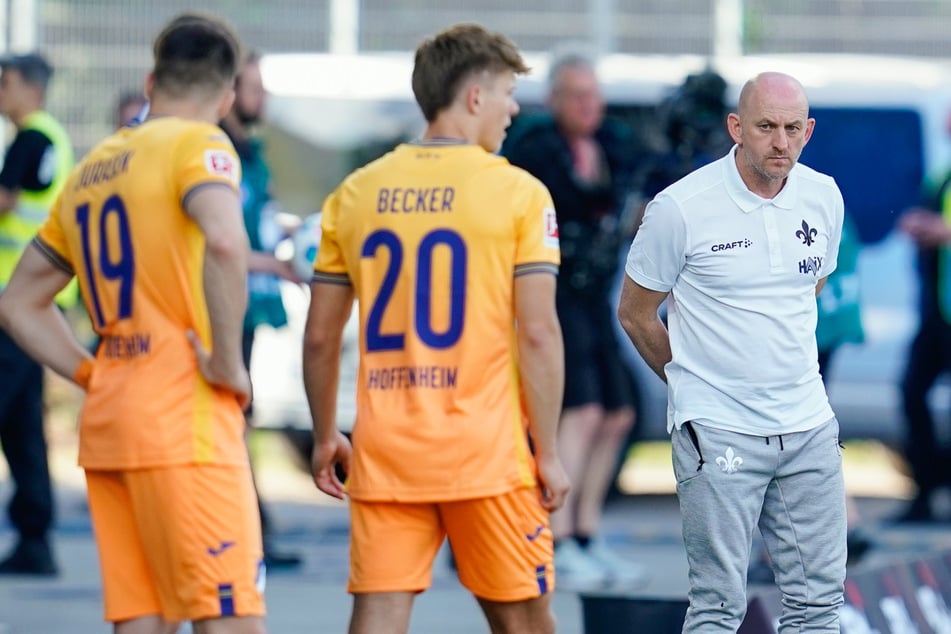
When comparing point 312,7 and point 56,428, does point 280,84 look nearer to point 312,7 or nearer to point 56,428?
point 312,7

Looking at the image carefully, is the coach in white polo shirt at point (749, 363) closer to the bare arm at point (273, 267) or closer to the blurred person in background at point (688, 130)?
the bare arm at point (273, 267)

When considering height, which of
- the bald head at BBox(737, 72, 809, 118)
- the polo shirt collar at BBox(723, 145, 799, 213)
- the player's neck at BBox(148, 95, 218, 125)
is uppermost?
the bald head at BBox(737, 72, 809, 118)

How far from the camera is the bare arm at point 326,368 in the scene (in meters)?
5.15

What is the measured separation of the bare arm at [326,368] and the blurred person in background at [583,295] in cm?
304

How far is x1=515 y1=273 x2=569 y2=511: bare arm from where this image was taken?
16.4ft

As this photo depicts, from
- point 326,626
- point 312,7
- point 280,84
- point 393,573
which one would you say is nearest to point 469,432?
point 393,573

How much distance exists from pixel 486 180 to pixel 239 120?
3461 millimetres

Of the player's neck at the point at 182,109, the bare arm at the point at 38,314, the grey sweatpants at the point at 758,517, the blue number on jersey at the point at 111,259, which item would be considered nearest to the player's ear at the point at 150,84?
the player's neck at the point at 182,109

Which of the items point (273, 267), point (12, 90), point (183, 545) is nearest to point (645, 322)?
point (183, 545)

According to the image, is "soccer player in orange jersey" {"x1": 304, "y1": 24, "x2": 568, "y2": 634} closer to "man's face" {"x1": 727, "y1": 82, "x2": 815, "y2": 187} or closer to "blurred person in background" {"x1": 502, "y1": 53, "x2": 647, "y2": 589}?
"man's face" {"x1": 727, "y1": 82, "x2": 815, "y2": 187}

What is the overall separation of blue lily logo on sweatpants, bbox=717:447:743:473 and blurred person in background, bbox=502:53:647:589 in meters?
3.31

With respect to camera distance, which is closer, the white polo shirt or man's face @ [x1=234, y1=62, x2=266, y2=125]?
the white polo shirt

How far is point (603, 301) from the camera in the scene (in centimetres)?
839

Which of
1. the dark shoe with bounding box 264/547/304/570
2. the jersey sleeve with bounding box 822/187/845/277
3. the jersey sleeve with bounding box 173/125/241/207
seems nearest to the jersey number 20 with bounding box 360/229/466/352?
the jersey sleeve with bounding box 173/125/241/207
